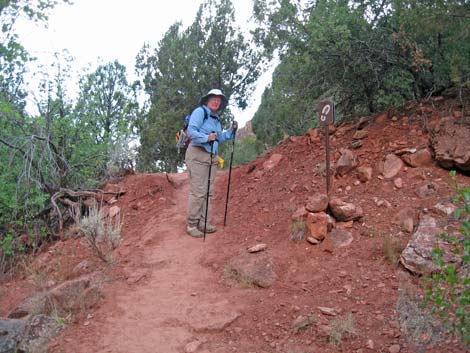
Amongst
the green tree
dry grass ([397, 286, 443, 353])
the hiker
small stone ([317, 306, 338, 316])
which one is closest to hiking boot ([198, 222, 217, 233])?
the hiker

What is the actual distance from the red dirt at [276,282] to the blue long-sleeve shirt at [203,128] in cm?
120

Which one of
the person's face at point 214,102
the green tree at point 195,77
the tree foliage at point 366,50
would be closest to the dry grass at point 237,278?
the person's face at point 214,102

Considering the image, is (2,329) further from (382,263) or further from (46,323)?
(382,263)

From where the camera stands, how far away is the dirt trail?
13.4 ft

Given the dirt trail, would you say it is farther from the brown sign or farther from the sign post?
the brown sign

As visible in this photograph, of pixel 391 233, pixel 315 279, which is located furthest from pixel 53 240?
pixel 391 233

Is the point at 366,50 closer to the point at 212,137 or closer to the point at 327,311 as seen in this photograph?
the point at 212,137

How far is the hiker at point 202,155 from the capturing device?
6609 mm

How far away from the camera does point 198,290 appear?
5.16m

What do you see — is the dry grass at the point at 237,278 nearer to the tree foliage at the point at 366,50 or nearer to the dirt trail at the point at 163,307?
the dirt trail at the point at 163,307

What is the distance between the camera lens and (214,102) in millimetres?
6695

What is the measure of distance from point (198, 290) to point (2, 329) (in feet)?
6.20

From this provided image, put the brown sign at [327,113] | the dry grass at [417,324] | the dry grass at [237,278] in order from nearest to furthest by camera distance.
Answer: the dry grass at [417,324] < the dry grass at [237,278] < the brown sign at [327,113]

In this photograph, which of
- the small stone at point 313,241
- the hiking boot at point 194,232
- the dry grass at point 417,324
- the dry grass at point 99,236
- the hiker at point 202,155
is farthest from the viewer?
the hiking boot at point 194,232
